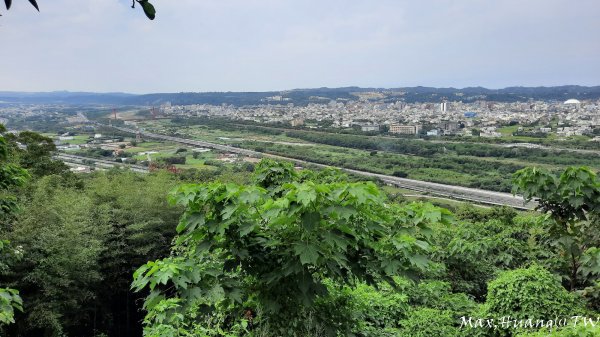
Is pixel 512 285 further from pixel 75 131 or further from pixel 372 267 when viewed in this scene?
pixel 75 131

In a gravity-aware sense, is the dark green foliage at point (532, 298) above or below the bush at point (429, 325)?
above

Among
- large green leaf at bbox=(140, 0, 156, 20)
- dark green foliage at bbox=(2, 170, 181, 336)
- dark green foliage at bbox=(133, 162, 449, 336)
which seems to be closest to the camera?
large green leaf at bbox=(140, 0, 156, 20)

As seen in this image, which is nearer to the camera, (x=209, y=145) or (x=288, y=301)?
(x=288, y=301)

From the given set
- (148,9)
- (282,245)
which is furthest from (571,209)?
(148,9)

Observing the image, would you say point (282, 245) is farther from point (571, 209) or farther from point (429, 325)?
point (571, 209)

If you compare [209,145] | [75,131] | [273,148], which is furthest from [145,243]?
[75,131]

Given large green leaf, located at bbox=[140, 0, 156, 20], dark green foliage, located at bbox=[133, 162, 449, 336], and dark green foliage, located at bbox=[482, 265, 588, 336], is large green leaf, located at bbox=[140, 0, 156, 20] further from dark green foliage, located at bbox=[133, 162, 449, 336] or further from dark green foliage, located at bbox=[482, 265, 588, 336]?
dark green foliage, located at bbox=[482, 265, 588, 336]

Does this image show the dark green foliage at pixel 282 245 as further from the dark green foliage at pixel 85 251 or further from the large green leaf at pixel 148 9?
the dark green foliage at pixel 85 251

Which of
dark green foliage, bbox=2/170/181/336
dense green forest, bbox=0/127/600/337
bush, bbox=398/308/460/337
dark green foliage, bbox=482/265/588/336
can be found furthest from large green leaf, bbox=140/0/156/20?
dark green foliage, bbox=2/170/181/336

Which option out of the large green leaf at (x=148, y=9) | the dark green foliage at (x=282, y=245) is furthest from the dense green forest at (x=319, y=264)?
the large green leaf at (x=148, y=9)
